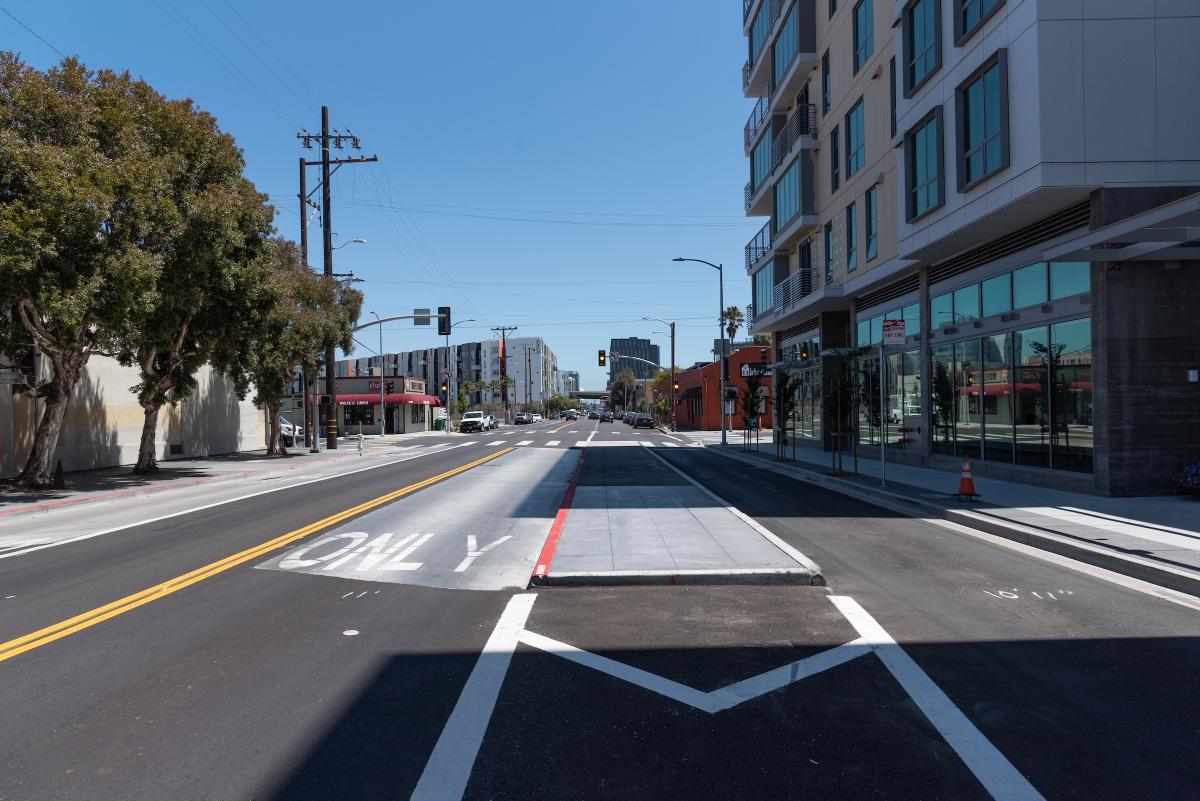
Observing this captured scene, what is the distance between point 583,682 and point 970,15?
18.1 metres

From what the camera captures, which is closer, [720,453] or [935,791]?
[935,791]

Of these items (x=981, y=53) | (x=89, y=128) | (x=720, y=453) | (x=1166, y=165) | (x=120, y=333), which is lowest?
(x=720, y=453)

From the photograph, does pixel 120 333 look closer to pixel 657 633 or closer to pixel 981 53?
pixel 657 633

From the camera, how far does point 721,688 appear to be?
504cm

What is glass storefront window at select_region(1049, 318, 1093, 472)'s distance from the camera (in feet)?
48.5

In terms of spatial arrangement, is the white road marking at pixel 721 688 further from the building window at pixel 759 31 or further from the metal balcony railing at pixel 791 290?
the building window at pixel 759 31

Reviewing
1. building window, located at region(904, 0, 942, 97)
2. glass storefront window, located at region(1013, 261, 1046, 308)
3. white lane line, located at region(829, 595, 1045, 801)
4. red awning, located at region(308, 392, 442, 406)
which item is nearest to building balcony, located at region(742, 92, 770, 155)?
building window, located at region(904, 0, 942, 97)

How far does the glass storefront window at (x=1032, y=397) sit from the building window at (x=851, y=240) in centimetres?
965

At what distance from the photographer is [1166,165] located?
1409cm

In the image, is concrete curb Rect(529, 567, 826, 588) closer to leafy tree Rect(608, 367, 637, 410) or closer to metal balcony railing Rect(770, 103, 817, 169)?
metal balcony railing Rect(770, 103, 817, 169)

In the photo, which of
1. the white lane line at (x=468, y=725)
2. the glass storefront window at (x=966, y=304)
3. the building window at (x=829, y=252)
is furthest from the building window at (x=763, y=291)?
the white lane line at (x=468, y=725)

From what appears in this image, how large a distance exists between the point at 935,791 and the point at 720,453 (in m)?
30.1

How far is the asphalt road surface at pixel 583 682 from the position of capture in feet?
12.7

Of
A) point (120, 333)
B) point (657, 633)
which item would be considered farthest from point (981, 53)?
point (120, 333)
